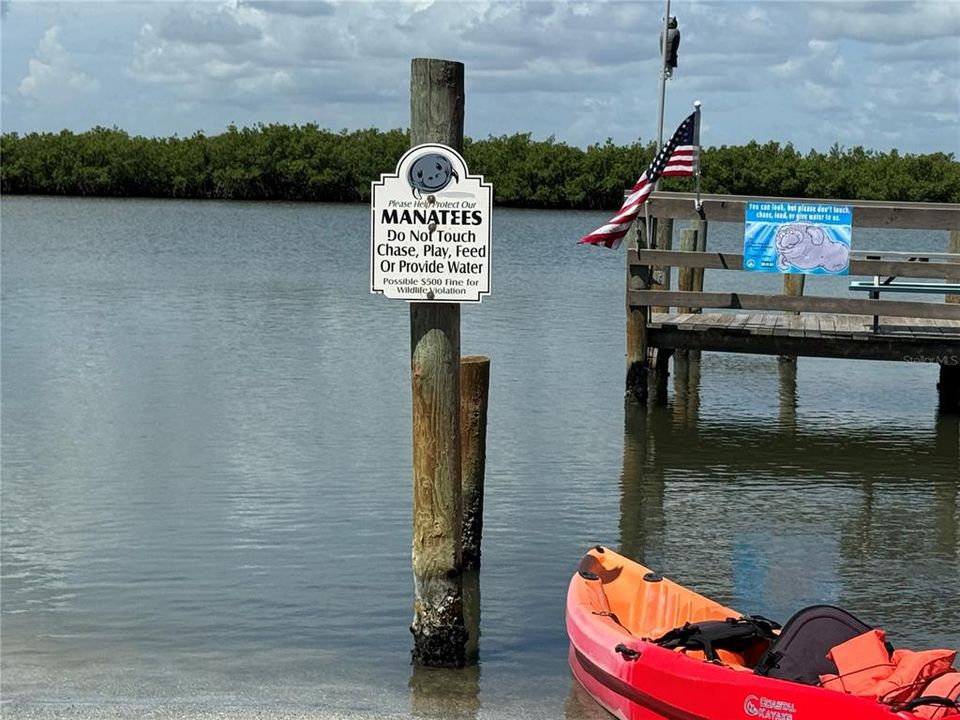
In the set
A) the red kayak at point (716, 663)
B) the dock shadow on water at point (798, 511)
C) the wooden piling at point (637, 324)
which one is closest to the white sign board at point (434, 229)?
the red kayak at point (716, 663)

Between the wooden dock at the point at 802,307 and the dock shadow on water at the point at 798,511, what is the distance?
1.07 metres

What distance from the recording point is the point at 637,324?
1705 centimetres

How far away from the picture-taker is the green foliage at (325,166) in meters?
91.4

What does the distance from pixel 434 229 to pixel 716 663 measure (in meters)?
2.89

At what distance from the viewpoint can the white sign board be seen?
27.7 ft

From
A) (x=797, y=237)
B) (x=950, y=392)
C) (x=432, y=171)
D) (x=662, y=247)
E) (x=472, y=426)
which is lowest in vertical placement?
(x=950, y=392)

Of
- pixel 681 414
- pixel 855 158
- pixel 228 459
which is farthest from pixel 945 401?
pixel 855 158

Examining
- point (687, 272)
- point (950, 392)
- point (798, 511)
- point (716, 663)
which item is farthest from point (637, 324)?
point (716, 663)

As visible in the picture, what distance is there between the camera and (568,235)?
2442 inches

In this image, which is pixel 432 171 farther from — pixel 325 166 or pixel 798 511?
pixel 325 166

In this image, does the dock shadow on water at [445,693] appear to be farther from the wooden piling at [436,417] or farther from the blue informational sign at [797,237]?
the blue informational sign at [797,237]

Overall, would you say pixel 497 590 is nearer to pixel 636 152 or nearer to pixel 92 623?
pixel 92 623

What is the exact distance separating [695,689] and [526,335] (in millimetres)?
18679

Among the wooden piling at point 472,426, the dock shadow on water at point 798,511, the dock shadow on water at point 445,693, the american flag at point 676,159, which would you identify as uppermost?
the american flag at point 676,159
